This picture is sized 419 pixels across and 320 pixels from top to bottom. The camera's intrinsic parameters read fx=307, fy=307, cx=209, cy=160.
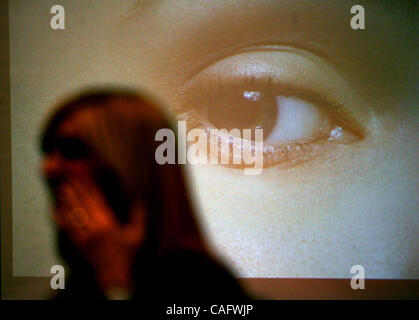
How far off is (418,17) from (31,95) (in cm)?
90

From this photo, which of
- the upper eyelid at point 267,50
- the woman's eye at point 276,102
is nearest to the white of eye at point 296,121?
the woman's eye at point 276,102

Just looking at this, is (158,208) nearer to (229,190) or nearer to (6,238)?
(229,190)

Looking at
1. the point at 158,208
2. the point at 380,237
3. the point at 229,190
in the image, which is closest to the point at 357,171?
the point at 380,237

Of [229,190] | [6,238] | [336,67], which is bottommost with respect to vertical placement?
[6,238]

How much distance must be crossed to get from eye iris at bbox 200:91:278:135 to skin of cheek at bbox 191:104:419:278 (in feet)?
0.37

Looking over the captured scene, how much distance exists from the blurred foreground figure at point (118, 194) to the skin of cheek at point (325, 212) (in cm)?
7

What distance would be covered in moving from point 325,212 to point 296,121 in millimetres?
220

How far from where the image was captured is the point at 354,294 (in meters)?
0.73

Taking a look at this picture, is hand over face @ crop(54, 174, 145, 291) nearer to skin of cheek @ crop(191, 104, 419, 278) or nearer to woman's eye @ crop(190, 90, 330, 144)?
skin of cheek @ crop(191, 104, 419, 278)

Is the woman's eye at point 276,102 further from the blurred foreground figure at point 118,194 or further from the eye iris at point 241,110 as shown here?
the blurred foreground figure at point 118,194

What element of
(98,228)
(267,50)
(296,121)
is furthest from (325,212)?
(98,228)

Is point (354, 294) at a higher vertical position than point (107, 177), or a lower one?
lower

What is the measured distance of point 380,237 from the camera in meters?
0.69

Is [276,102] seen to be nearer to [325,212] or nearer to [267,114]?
[267,114]
